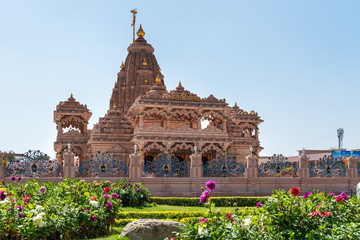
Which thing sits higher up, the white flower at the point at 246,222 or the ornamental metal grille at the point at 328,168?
the ornamental metal grille at the point at 328,168

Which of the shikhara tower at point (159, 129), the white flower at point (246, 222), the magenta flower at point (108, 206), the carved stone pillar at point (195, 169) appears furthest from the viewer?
the shikhara tower at point (159, 129)

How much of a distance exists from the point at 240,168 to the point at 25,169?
475 inches

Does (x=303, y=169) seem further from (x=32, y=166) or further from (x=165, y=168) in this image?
(x=32, y=166)

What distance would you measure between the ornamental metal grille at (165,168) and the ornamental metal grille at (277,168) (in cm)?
462

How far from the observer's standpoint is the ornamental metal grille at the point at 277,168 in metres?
24.7

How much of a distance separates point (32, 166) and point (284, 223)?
17446mm

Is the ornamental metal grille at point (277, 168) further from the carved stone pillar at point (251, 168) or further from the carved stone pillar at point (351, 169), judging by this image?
the carved stone pillar at point (351, 169)

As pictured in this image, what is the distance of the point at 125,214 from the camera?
565 inches

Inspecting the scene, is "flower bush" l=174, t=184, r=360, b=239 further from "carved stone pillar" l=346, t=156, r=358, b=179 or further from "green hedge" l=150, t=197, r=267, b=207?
"carved stone pillar" l=346, t=156, r=358, b=179

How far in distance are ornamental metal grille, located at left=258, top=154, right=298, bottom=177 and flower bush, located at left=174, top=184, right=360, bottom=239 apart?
16.3 meters

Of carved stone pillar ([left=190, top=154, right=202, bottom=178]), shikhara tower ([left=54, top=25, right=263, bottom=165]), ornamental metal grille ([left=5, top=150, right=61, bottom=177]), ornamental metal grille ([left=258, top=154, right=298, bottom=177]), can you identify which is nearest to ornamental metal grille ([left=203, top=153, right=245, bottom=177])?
carved stone pillar ([left=190, top=154, right=202, bottom=178])

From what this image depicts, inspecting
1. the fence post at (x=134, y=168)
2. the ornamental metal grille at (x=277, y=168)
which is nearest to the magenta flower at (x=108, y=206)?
the fence post at (x=134, y=168)

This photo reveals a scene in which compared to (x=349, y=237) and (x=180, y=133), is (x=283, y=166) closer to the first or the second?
(x=180, y=133)

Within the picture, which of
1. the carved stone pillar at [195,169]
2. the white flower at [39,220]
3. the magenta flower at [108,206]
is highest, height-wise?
the carved stone pillar at [195,169]
